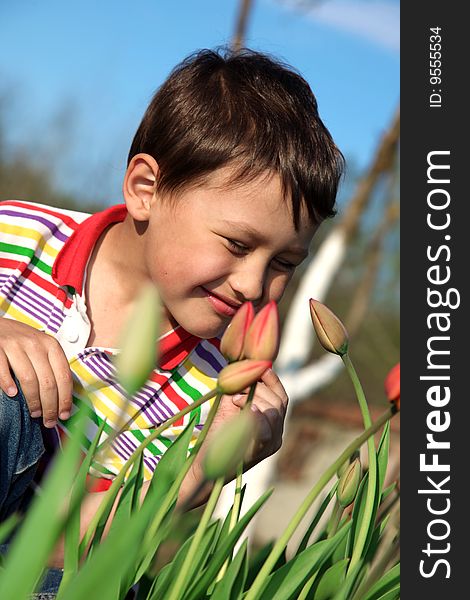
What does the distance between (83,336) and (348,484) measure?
0.57m

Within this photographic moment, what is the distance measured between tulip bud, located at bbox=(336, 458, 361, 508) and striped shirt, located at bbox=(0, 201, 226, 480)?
48cm

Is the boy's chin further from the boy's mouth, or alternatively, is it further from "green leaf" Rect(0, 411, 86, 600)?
"green leaf" Rect(0, 411, 86, 600)

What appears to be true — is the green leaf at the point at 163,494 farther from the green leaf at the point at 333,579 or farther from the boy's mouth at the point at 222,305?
the boy's mouth at the point at 222,305

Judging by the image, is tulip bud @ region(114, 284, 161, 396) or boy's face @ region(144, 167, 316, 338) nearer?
tulip bud @ region(114, 284, 161, 396)

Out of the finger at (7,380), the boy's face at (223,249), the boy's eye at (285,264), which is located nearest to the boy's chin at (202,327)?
the boy's face at (223,249)

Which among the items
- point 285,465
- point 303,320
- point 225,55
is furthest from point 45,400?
point 285,465

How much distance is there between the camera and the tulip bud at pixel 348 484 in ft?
2.02

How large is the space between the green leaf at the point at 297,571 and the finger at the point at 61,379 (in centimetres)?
27

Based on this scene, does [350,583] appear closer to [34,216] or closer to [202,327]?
[202,327]

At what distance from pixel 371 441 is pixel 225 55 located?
0.86 metres

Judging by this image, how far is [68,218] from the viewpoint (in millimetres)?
1270

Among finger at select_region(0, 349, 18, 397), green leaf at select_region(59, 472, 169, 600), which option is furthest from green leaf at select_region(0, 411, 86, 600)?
finger at select_region(0, 349, 18, 397)

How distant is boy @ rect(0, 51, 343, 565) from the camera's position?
98 cm

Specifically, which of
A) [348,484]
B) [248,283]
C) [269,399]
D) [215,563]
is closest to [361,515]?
[348,484]
